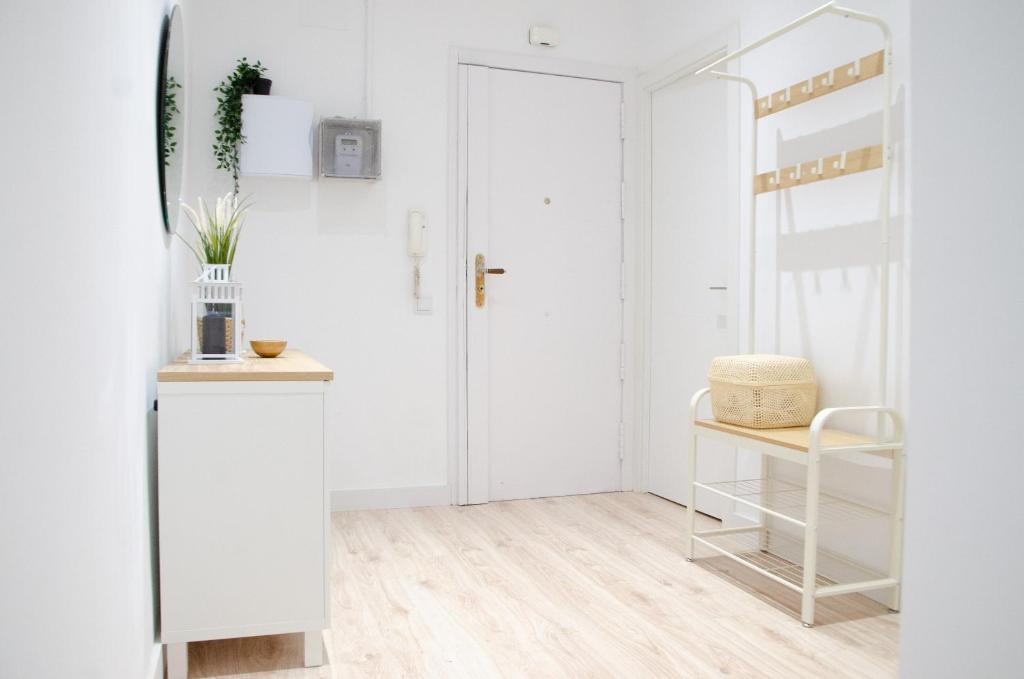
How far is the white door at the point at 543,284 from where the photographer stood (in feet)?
12.5

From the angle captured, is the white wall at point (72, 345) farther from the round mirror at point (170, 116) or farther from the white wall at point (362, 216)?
the white wall at point (362, 216)

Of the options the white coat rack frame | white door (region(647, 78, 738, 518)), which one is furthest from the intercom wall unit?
the white coat rack frame

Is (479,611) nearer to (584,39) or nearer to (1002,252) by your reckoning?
(1002,252)

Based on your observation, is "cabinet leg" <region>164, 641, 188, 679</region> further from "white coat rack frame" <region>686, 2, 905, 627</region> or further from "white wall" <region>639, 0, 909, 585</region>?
"white wall" <region>639, 0, 909, 585</region>

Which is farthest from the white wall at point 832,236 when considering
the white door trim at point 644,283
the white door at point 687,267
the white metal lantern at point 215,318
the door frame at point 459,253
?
the white metal lantern at point 215,318

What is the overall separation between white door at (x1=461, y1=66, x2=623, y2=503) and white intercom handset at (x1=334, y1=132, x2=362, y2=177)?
1.79 feet

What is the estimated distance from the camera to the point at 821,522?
2.73 m

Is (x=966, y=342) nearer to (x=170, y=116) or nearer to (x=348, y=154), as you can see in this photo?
(x=170, y=116)

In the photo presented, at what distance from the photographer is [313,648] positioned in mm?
1969

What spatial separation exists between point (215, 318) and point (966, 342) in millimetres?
1883

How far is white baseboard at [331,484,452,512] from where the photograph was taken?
3600 mm

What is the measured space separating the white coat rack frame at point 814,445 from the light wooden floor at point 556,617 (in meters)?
0.12

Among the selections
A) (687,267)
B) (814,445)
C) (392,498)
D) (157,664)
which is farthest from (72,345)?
(687,267)

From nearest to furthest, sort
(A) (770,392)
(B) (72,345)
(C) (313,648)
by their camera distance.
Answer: (B) (72,345) < (C) (313,648) < (A) (770,392)
